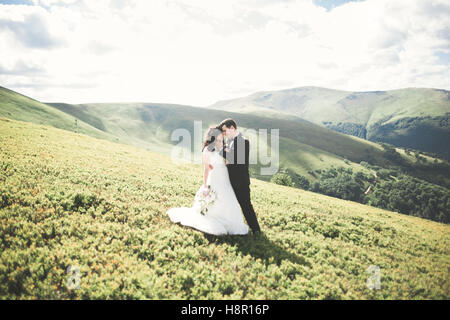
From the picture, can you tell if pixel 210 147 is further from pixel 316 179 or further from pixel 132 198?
pixel 316 179

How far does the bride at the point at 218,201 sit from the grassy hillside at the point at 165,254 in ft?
1.85

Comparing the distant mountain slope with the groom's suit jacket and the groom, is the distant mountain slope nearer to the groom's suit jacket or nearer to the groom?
the groom

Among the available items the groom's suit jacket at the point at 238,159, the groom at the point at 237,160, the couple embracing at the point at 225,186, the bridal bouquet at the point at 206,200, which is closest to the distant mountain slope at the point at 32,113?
the bridal bouquet at the point at 206,200

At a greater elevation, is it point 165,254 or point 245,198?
point 245,198

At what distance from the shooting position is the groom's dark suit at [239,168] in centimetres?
1024

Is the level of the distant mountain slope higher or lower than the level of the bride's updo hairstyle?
higher

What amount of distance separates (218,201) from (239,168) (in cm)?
185

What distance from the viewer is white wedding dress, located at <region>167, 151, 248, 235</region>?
10422mm

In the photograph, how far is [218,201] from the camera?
1059cm

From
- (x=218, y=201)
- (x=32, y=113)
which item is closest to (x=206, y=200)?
(x=218, y=201)

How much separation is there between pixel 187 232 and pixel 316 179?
170 meters

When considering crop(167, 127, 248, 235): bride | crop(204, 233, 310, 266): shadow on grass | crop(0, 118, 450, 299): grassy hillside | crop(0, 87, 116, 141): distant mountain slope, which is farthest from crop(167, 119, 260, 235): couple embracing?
crop(0, 87, 116, 141): distant mountain slope

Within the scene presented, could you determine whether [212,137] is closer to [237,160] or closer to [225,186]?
[237,160]
